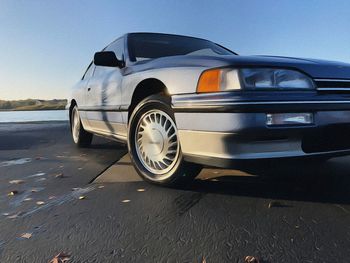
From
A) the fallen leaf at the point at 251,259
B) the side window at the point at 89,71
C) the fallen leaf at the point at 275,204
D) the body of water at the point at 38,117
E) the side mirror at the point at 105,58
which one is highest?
the side mirror at the point at 105,58

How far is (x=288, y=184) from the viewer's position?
2801 millimetres

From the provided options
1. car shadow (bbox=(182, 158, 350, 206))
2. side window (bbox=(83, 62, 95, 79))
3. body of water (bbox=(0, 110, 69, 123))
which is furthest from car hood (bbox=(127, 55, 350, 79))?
body of water (bbox=(0, 110, 69, 123))

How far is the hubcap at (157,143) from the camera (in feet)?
9.28

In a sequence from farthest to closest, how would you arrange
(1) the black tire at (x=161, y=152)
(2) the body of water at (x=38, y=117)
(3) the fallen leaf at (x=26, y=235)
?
(2) the body of water at (x=38, y=117), (1) the black tire at (x=161, y=152), (3) the fallen leaf at (x=26, y=235)

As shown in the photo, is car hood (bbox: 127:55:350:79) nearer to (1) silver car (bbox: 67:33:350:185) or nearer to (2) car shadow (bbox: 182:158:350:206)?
(1) silver car (bbox: 67:33:350:185)

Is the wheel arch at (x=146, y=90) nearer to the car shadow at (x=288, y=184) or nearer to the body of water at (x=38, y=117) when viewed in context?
the car shadow at (x=288, y=184)

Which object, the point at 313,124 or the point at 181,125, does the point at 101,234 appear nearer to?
the point at 181,125

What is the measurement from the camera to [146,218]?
219cm

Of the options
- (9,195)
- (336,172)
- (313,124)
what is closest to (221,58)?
(313,124)

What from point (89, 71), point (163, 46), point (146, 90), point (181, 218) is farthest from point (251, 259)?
point (89, 71)

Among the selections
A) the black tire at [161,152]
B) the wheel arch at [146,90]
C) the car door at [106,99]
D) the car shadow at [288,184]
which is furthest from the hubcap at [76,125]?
the car shadow at [288,184]

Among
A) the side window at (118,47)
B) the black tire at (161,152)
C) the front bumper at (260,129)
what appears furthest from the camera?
the side window at (118,47)

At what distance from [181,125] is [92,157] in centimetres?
232

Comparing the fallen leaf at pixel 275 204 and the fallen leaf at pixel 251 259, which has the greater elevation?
the fallen leaf at pixel 251 259
